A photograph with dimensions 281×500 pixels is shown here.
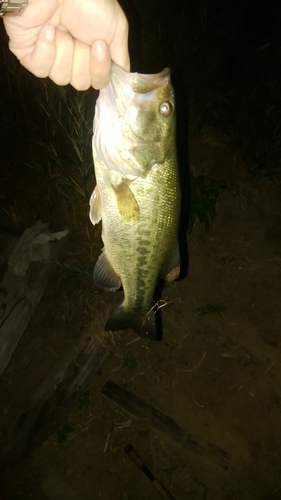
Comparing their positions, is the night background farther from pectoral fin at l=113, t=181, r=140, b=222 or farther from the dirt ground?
pectoral fin at l=113, t=181, r=140, b=222

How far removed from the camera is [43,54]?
4.40 feet

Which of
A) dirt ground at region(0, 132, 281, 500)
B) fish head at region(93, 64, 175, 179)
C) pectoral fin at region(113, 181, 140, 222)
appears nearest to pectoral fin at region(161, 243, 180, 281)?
pectoral fin at region(113, 181, 140, 222)

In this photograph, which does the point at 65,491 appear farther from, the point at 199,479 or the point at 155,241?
the point at 155,241

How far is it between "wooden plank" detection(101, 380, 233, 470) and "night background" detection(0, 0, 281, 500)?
72mm

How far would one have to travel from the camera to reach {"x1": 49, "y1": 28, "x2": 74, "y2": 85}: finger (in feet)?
4.58

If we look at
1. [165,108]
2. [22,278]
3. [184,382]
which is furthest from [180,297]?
[165,108]

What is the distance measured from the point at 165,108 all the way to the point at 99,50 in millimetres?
496

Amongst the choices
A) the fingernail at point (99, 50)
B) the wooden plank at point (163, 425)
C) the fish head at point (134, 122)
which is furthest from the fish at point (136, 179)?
the wooden plank at point (163, 425)

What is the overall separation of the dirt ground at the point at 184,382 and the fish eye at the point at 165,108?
2.43 metres

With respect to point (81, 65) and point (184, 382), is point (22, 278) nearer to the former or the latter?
point (184, 382)

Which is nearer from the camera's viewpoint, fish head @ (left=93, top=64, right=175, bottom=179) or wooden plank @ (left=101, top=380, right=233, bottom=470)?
fish head @ (left=93, top=64, right=175, bottom=179)

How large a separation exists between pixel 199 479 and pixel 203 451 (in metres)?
0.22

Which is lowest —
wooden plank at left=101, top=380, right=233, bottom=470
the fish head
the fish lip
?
wooden plank at left=101, top=380, right=233, bottom=470

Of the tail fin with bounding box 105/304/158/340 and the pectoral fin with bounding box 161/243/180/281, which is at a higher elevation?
the pectoral fin with bounding box 161/243/180/281
